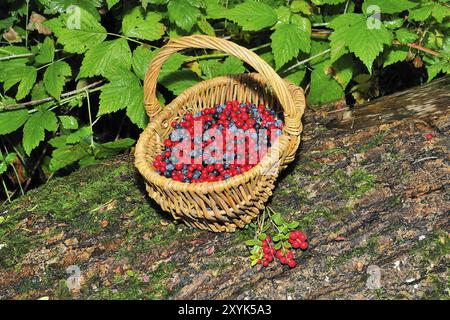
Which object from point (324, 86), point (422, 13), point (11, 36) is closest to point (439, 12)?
point (422, 13)

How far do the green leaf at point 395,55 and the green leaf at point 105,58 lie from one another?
4.47 feet

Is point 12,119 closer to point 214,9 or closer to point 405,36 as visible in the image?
point 214,9

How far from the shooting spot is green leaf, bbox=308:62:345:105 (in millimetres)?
3191

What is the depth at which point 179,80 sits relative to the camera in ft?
10.1

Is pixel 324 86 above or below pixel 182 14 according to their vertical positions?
below

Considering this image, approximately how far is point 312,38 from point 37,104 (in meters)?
1.56

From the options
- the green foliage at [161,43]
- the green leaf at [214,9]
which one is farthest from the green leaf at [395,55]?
the green leaf at [214,9]

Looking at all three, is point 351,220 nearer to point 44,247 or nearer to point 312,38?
point 312,38

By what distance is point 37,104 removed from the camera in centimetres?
314

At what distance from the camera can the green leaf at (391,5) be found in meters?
2.80

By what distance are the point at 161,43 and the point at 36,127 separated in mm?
829

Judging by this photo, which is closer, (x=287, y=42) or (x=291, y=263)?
(x=291, y=263)

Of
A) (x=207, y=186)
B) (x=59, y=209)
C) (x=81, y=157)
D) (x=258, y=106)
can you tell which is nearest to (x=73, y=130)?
(x=81, y=157)

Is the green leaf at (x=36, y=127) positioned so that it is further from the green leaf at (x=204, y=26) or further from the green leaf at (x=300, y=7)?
the green leaf at (x=300, y=7)
